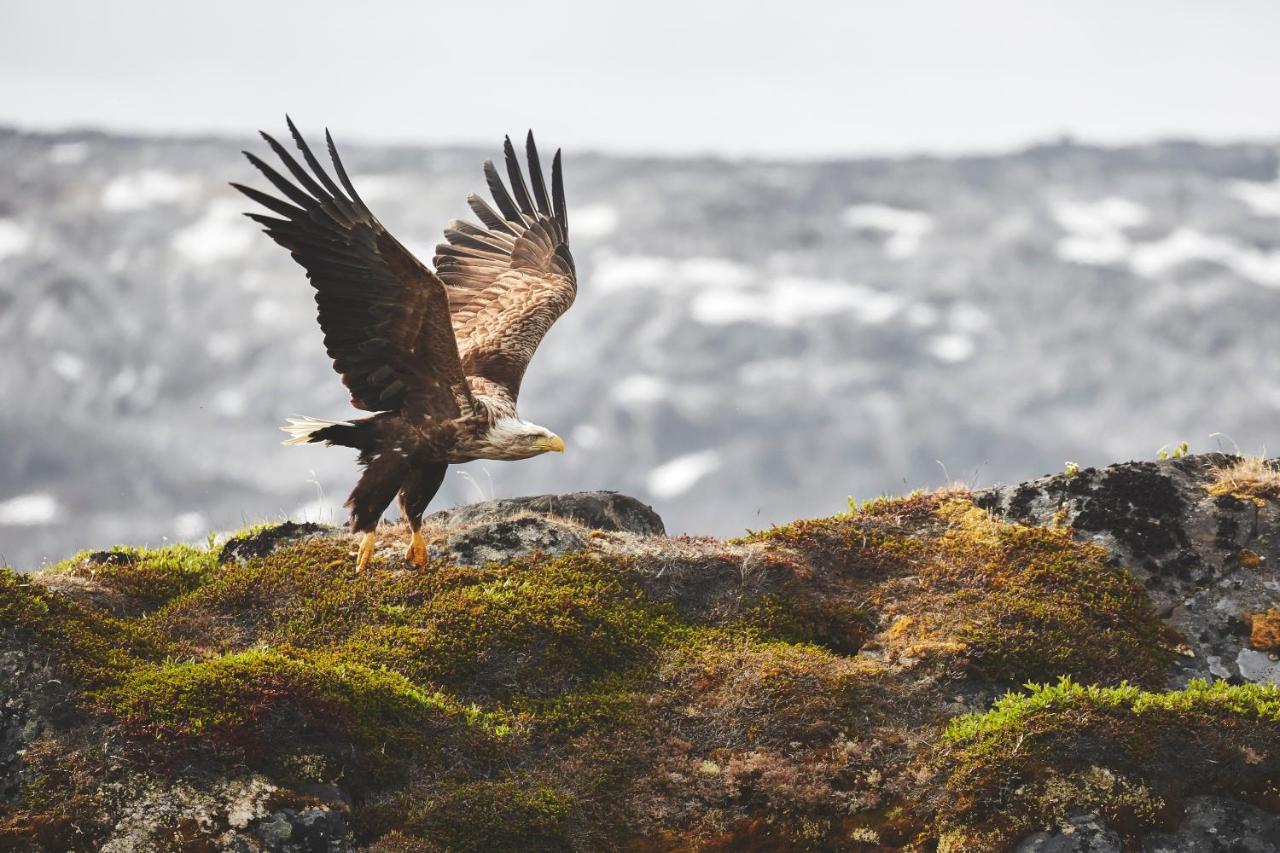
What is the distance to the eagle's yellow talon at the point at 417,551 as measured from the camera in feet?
33.9

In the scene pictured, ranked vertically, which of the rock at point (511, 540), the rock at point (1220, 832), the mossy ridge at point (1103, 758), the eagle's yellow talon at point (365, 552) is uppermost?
the eagle's yellow talon at point (365, 552)

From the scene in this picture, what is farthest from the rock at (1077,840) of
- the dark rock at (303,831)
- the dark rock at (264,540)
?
the dark rock at (264,540)

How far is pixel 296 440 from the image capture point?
36.5 ft

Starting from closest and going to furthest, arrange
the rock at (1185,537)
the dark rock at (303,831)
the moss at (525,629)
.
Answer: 1. the dark rock at (303,831)
2. the moss at (525,629)
3. the rock at (1185,537)

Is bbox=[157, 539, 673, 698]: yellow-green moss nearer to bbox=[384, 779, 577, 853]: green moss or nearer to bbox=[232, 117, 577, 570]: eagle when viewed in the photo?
bbox=[232, 117, 577, 570]: eagle

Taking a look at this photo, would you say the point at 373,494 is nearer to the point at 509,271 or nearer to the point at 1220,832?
the point at 509,271

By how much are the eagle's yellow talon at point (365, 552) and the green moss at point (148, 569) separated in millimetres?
1370

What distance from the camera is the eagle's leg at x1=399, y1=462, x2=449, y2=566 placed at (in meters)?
10.4

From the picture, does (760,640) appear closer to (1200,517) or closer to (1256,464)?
(1200,517)

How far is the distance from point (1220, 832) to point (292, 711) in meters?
5.69

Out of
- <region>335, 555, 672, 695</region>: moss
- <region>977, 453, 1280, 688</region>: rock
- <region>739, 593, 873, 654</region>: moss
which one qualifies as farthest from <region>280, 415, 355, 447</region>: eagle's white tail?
<region>977, 453, 1280, 688</region>: rock

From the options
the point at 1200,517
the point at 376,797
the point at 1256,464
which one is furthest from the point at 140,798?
the point at 1256,464

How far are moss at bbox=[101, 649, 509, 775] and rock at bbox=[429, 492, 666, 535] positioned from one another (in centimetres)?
324

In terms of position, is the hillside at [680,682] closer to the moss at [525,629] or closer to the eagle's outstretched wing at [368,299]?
the moss at [525,629]
